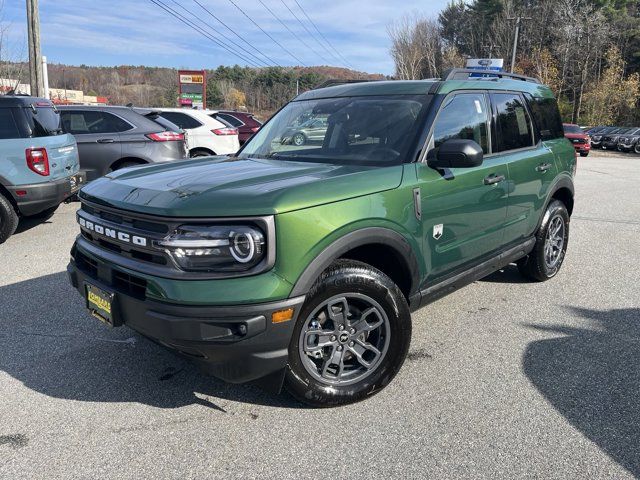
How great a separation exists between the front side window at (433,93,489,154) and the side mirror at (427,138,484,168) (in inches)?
9.1

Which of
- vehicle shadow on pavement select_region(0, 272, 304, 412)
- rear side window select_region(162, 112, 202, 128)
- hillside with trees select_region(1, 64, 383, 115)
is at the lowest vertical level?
vehicle shadow on pavement select_region(0, 272, 304, 412)

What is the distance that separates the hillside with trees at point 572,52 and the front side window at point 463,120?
1929 inches

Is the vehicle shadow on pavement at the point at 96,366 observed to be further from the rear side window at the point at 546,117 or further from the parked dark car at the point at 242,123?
the parked dark car at the point at 242,123

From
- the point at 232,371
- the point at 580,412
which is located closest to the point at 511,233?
the point at 580,412

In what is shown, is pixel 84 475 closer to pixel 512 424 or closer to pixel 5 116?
pixel 512 424

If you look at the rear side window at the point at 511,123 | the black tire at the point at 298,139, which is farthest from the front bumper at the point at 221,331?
the rear side window at the point at 511,123

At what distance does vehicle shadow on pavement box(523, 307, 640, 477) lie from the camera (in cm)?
272

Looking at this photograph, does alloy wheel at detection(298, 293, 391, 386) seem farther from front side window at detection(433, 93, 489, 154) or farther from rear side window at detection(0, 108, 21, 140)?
rear side window at detection(0, 108, 21, 140)

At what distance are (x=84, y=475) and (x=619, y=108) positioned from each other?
55798mm

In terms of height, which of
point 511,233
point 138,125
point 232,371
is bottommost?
point 232,371

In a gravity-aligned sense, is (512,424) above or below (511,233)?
below

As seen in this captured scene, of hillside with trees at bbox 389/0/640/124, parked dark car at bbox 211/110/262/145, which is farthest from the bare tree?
parked dark car at bbox 211/110/262/145

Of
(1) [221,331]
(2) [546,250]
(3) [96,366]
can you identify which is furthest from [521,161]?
(3) [96,366]

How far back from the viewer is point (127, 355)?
3545 mm
